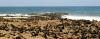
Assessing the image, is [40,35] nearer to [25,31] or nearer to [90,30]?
[25,31]

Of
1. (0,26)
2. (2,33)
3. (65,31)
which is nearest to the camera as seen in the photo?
(2,33)

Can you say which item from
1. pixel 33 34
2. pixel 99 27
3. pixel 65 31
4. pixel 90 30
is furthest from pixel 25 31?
pixel 99 27

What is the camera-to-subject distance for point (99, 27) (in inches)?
585

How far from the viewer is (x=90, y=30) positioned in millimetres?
13633

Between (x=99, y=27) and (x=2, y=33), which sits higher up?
(x=2, y=33)

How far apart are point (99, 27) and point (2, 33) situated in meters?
5.29

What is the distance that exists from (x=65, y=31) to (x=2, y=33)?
2.95m

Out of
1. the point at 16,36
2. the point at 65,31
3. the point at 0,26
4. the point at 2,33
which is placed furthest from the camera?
the point at 0,26

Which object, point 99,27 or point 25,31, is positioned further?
point 99,27

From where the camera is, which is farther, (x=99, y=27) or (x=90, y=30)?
(x=99, y=27)

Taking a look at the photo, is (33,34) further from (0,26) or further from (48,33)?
(0,26)

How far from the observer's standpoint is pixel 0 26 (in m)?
14.5

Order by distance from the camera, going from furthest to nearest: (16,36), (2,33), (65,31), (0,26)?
(0,26)
(65,31)
(2,33)
(16,36)

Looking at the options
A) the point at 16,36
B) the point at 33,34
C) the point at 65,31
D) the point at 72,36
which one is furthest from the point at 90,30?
the point at 16,36
